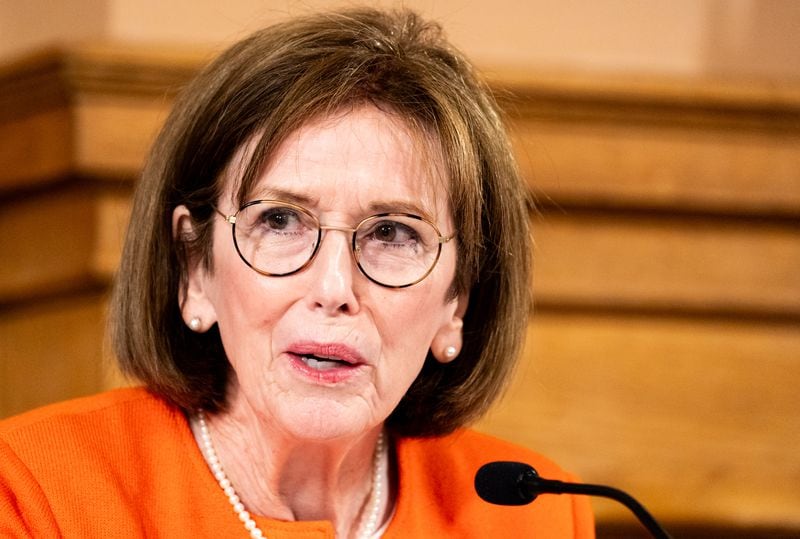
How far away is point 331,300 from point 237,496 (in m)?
0.39

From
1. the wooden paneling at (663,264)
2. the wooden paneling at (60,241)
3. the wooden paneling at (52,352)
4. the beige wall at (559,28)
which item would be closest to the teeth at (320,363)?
the wooden paneling at (52,352)

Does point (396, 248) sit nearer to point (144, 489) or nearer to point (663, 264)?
point (144, 489)

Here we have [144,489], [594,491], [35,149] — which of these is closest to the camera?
[594,491]

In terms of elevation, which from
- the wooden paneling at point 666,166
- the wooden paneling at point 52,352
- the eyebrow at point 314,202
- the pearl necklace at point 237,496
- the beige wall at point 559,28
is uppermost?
the beige wall at point 559,28

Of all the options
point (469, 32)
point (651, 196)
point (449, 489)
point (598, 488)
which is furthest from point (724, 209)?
point (598, 488)

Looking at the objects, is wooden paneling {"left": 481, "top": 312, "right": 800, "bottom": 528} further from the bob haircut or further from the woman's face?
the woman's face

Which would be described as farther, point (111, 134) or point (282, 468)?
point (111, 134)

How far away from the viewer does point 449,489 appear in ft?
7.16

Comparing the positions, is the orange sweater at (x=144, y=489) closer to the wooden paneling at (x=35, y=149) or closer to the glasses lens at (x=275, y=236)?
the glasses lens at (x=275, y=236)

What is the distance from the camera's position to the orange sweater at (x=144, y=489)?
1742 mm

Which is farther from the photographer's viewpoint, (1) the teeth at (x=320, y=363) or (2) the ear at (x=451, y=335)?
(2) the ear at (x=451, y=335)

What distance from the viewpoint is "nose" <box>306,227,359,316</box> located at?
1772 millimetres

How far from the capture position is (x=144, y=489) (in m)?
1.86

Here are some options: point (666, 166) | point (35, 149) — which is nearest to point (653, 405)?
point (666, 166)
